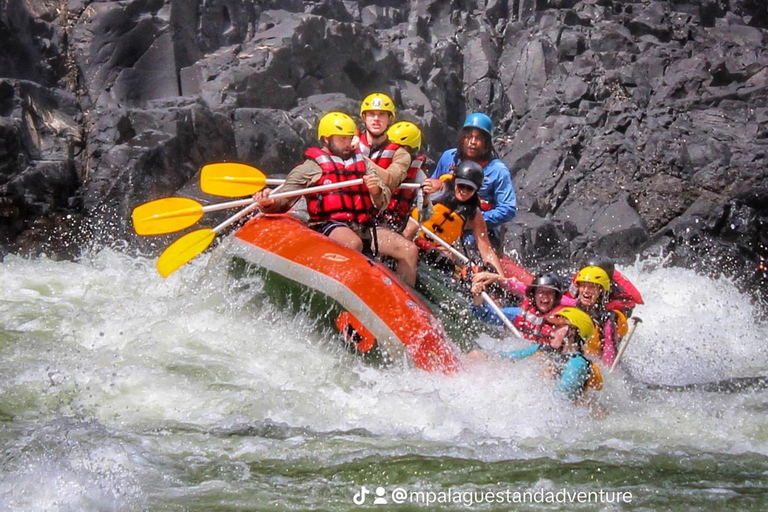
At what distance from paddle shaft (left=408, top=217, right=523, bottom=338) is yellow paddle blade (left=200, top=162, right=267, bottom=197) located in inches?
41.6

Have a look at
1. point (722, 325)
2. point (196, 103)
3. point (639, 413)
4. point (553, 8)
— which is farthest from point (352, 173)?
point (553, 8)

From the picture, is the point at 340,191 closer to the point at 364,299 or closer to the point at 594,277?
the point at 364,299

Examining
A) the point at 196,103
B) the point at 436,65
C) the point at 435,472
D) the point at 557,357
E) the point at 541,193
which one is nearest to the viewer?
the point at 435,472

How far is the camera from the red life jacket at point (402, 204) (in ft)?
18.8

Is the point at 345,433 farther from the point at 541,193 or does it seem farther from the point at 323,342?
the point at 541,193

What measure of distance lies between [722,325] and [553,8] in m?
7.28

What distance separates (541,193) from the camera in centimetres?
1166

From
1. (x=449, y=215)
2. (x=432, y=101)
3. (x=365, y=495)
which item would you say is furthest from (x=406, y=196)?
(x=432, y=101)

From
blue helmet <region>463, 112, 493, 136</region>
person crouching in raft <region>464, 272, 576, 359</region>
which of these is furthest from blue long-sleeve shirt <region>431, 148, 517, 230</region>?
person crouching in raft <region>464, 272, 576, 359</region>

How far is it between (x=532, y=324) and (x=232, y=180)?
215cm

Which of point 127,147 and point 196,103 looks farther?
point 196,103

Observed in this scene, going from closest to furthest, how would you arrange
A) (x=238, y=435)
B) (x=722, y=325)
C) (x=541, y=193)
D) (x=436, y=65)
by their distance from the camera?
(x=238, y=435) < (x=722, y=325) < (x=541, y=193) < (x=436, y=65)

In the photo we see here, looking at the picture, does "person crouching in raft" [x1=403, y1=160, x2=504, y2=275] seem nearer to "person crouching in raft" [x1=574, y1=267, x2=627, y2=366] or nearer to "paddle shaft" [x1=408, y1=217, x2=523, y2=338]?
"paddle shaft" [x1=408, y1=217, x2=523, y2=338]

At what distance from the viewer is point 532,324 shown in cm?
532
